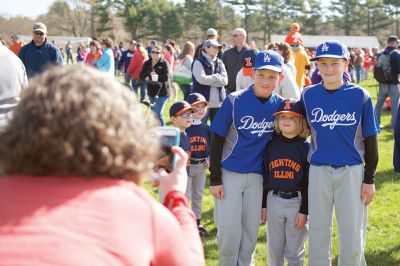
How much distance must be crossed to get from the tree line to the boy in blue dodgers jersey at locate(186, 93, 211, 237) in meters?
65.4

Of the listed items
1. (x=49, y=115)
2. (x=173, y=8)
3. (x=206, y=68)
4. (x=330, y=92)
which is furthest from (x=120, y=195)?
(x=173, y=8)

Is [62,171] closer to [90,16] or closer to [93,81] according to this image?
[93,81]

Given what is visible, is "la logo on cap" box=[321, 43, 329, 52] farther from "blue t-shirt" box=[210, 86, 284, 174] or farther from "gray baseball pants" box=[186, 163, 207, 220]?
"gray baseball pants" box=[186, 163, 207, 220]

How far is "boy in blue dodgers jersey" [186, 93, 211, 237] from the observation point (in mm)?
5551

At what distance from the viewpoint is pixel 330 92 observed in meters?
3.79

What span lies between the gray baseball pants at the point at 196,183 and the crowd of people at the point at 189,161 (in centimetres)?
1

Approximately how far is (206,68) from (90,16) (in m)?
74.8

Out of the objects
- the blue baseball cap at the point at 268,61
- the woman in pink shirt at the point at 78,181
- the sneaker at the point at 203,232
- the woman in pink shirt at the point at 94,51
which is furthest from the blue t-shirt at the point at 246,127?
the woman in pink shirt at the point at 94,51

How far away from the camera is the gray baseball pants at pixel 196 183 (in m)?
5.62

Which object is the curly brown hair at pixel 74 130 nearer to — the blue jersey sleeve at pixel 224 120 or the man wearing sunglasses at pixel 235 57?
the blue jersey sleeve at pixel 224 120

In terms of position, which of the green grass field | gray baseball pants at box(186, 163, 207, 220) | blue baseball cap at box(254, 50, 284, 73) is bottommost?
the green grass field

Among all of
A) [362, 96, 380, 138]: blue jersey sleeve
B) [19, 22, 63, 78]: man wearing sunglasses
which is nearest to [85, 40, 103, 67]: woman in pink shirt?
[19, 22, 63, 78]: man wearing sunglasses

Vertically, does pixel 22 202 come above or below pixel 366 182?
above

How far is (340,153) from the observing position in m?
3.75
